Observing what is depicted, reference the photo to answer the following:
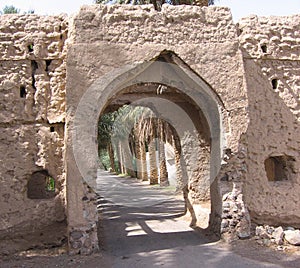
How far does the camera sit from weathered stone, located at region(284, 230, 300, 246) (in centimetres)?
640

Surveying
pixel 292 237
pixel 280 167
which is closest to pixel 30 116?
pixel 292 237

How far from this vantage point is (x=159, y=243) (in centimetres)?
726

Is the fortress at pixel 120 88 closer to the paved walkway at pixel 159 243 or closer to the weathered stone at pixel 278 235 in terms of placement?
the weathered stone at pixel 278 235

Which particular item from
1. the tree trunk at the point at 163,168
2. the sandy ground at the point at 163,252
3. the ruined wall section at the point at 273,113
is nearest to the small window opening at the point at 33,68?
the sandy ground at the point at 163,252

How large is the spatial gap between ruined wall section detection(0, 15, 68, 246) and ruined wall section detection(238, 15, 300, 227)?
415 cm

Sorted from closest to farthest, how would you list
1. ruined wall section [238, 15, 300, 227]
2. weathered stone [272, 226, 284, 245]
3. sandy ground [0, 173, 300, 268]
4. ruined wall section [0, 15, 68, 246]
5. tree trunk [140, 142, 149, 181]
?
sandy ground [0, 173, 300, 268] < weathered stone [272, 226, 284, 245] < ruined wall section [0, 15, 68, 246] < ruined wall section [238, 15, 300, 227] < tree trunk [140, 142, 149, 181]

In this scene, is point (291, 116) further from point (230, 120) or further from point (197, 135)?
point (197, 135)

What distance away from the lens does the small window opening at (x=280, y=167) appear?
768 cm

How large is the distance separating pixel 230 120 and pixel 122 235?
3.85 metres

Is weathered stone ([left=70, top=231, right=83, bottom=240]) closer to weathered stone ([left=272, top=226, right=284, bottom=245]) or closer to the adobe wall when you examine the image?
the adobe wall

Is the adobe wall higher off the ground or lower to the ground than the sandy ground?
higher

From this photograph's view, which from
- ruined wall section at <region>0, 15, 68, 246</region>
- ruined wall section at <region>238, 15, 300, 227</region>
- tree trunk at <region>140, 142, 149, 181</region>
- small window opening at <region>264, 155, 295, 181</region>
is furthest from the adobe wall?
tree trunk at <region>140, 142, 149, 181</region>

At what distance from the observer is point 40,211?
6734 millimetres

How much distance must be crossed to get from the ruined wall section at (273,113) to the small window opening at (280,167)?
0.02 metres
